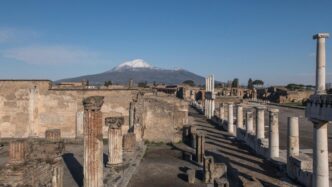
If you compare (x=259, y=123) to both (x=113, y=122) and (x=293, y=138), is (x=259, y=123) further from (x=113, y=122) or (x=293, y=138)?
(x=113, y=122)

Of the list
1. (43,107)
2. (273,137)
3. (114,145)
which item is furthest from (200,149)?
(43,107)

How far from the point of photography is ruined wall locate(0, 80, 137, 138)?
77.2 ft

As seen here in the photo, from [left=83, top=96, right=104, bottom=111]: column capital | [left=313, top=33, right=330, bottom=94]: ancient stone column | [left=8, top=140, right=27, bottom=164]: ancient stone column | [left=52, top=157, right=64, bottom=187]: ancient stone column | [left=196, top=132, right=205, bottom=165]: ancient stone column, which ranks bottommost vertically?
[left=196, top=132, right=205, bottom=165]: ancient stone column

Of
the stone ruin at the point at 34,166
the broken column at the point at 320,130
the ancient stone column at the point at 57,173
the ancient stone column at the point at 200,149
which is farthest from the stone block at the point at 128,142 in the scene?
the broken column at the point at 320,130

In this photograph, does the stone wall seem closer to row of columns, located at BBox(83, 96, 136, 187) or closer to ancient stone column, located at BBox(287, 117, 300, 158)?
ancient stone column, located at BBox(287, 117, 300, 158)

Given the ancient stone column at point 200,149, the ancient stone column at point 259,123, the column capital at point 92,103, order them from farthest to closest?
the ancient stone column at point 259,123 < the ancient stone column at point 200,149 < the column capital at point 92,103

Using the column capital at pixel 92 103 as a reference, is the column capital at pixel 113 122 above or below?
below

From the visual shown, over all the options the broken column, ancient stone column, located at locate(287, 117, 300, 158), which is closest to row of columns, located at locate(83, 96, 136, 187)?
the broken column

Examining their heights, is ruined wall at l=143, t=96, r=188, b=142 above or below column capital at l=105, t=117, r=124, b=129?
below

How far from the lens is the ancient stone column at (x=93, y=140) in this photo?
1053cm

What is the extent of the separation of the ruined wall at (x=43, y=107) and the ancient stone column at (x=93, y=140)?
1293 cm

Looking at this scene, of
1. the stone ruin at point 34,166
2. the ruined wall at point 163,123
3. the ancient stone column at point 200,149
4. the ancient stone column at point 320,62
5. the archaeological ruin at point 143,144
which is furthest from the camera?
the ruined wall at point 163,123

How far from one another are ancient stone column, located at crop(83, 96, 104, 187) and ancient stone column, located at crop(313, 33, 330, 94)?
253 inches

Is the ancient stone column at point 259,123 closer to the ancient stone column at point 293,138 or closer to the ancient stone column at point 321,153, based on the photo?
the ancient stone column at point 293,138
